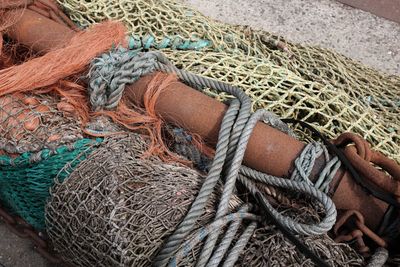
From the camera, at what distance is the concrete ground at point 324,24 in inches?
106

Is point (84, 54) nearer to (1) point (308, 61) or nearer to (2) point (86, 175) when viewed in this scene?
(2) point (86, 175)

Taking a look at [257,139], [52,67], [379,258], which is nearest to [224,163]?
[257,139]

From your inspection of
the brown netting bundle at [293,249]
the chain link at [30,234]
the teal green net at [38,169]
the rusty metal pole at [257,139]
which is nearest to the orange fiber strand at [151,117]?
the rusty metal pole at [257,139]

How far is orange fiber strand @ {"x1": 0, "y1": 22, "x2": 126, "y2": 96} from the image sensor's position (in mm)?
1530

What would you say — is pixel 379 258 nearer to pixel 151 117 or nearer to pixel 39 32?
pixel 151 117

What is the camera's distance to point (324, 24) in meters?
2.82

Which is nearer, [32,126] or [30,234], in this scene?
[32,126]

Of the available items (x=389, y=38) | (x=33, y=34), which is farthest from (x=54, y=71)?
(x=389, y=38)

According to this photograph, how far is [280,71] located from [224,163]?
570 mm

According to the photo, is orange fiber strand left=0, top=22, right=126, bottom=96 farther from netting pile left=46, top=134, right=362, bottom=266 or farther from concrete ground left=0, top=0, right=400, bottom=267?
concrete ground left=0, top=0, right=400, bottom=267

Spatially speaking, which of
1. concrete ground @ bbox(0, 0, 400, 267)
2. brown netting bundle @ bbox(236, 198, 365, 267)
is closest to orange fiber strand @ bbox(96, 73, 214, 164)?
brown netting bundle @ bbox(236, 198, 365, 267)

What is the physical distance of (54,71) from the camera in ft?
5.08

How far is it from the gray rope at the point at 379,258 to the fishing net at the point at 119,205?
1.52 ft

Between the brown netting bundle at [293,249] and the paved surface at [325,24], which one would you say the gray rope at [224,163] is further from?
the paved surface at [325,24]
